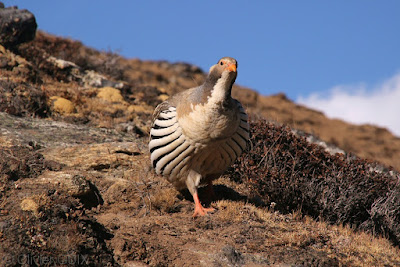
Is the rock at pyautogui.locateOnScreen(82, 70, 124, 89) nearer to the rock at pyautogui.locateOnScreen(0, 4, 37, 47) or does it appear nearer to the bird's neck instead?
the rock at pyautogui.locateOnScreen(0, 4, 37, 47)

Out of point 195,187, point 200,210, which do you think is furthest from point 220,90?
point 200,210

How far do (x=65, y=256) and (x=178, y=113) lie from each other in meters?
2.51

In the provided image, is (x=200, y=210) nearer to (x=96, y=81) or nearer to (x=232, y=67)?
(x=232, y=67)

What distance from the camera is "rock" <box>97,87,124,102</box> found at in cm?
1422

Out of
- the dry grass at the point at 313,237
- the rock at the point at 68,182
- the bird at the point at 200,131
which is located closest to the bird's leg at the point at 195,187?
the bird at the point at 200,131

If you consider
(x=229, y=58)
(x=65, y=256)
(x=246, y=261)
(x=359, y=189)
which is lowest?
(x=65, y=256)

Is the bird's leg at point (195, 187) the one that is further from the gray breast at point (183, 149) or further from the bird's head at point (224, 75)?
the bird's head at point (224, 75)

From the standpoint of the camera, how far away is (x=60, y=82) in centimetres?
1459

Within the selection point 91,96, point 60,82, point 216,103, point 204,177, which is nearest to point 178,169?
point 204,177

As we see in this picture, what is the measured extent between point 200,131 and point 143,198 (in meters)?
1.68

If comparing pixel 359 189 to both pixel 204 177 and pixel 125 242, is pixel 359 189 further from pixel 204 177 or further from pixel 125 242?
pixel 125 242

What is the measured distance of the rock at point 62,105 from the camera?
39.3 feet

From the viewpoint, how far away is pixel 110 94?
14445 mm

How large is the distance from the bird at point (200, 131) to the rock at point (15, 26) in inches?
379
